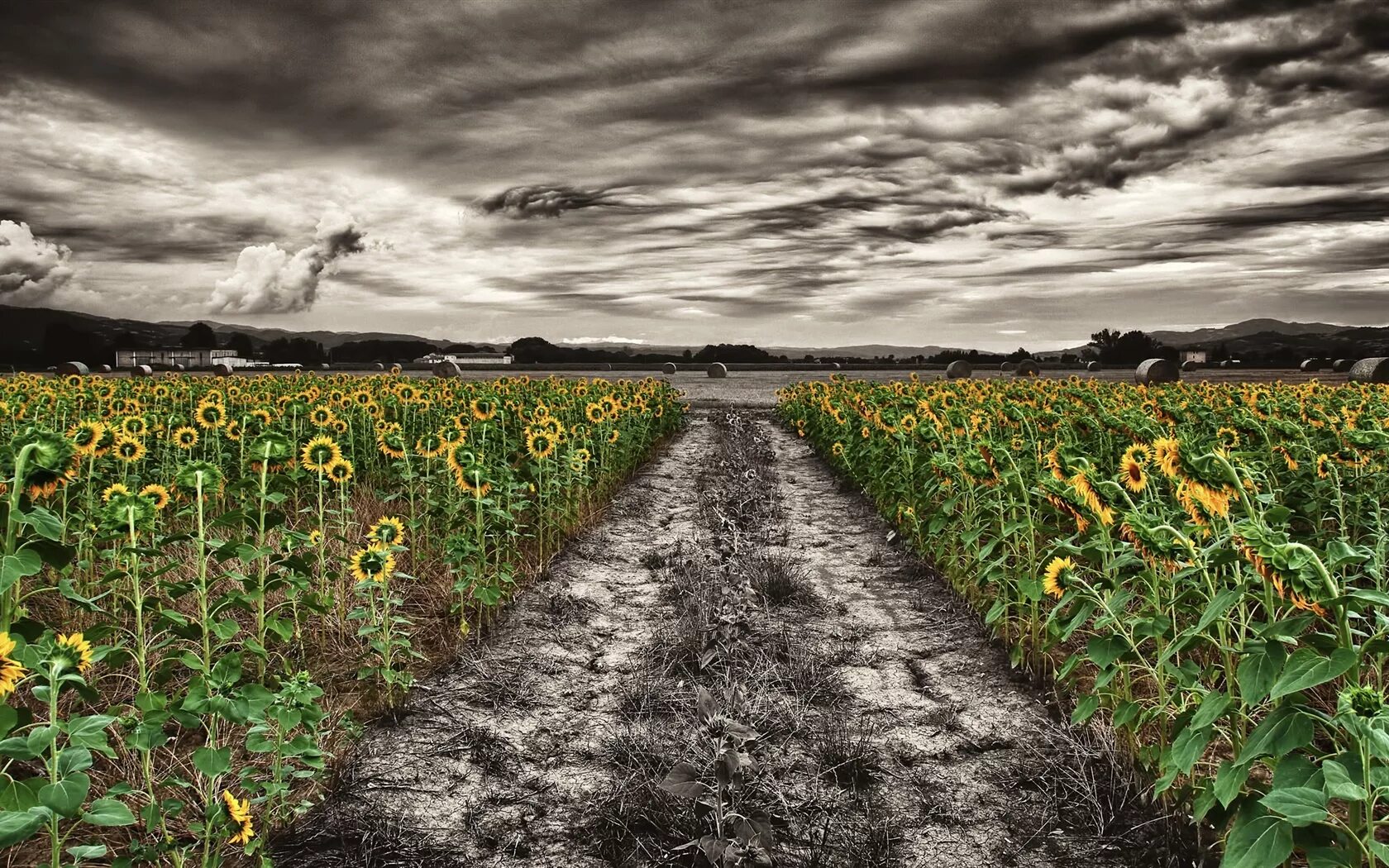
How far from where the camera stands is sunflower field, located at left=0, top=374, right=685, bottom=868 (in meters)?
2.76

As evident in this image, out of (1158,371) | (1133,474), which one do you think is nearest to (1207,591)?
(1133,474)

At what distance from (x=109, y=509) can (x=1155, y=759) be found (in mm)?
4942

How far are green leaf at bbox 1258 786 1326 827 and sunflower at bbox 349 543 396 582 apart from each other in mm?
4175

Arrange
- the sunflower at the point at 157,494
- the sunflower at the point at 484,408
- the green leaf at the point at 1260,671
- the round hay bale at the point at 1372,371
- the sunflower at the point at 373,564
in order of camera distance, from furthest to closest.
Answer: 1. the round hay bale at the point at 1372,371
2. the sunflower at the point at 484,408
3. the sunflower at the point at 373,564
4. the sunflower at the point at 157,494
5. the green leaf at the point at 1260,671

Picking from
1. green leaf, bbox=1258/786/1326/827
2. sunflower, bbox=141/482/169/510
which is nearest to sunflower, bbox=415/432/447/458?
sunflower, bbox=141/482/169/510

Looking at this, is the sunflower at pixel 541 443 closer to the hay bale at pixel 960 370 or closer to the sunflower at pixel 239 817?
the sunflower at pixel 239 817

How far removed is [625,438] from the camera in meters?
13.4

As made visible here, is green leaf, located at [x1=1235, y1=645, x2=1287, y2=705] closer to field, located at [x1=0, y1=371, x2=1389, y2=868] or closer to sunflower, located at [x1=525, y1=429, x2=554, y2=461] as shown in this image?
field, located at [x1=0, y1=371, x2=1389, y2=868]

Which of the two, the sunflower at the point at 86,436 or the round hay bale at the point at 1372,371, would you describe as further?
the round hay bale at the point at 1372,371

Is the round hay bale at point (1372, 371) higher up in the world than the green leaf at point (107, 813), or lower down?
higher up

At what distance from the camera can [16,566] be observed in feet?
8.14

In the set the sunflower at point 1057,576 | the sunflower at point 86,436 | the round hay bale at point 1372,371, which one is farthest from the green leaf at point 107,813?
the round hay bale at point 1372,371

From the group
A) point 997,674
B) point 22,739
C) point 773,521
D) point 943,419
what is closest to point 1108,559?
point 997,674

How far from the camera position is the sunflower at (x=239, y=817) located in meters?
3.17
